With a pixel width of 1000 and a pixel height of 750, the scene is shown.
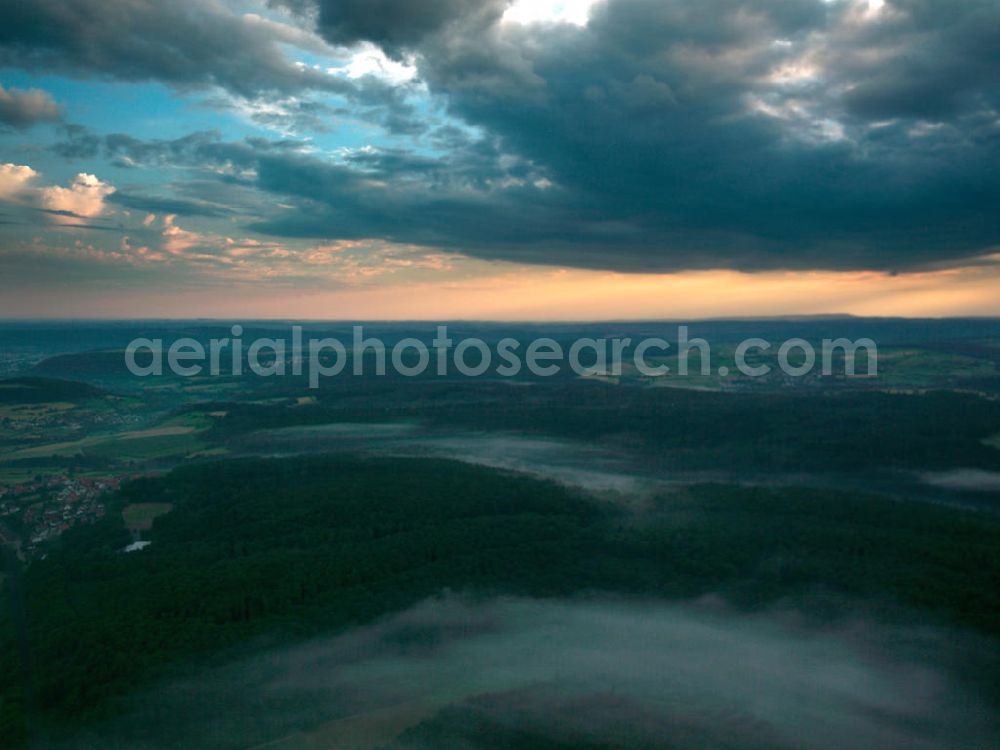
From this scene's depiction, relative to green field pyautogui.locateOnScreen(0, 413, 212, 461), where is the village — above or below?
below

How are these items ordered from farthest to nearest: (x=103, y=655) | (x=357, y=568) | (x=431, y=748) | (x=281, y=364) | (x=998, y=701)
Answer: (x=281, y=364) < (x=357, y=568) < (x=103, y=655) < (x=998, y=701) < (x=431, y=748)

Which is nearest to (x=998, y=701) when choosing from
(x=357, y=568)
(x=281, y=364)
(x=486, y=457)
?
(x=357, y=568)

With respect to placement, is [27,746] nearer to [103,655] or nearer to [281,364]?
[103,655]

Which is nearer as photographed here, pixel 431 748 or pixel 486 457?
pixel 431 748

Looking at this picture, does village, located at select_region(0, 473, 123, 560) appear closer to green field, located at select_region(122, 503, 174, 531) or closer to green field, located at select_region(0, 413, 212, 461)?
green field, located at select_region(122, 503, 174, 531)

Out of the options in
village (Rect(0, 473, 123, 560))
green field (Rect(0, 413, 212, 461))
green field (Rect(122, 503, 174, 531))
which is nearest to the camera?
village (Rect(0, 473, 123, 560))

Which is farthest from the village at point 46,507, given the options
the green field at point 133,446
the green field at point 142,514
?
the green field at point 133,446

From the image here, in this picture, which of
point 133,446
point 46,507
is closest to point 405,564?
point 46,507

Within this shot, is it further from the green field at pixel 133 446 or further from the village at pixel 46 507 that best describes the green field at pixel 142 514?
the green field at pixel 133 446

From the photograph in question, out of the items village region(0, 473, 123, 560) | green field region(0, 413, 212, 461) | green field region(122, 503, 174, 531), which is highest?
green field region(0, 413, 212, 461)

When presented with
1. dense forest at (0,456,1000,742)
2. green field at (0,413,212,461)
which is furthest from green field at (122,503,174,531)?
green field at (0,413,212,461)

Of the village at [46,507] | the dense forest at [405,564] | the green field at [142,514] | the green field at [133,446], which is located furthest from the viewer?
the green field at [133,446]
